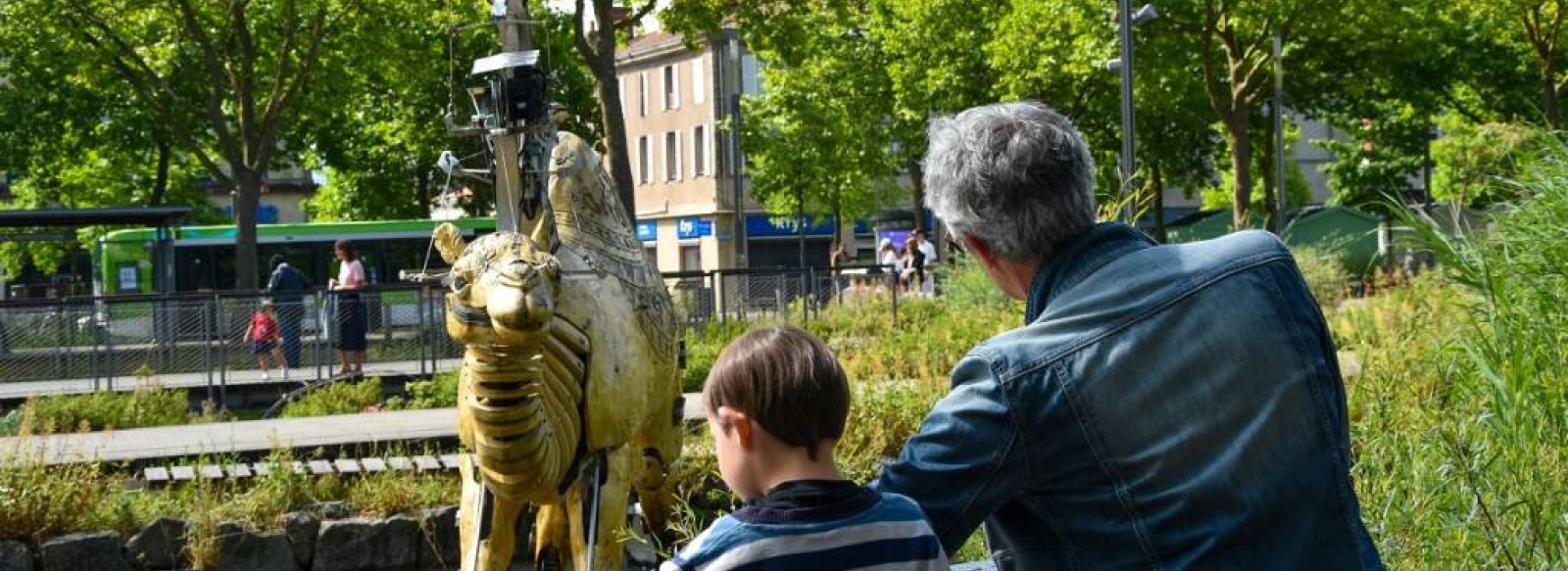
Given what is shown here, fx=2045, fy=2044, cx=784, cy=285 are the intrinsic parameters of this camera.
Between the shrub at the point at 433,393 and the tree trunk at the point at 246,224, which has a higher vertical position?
the tree trunk at the point at 246,224

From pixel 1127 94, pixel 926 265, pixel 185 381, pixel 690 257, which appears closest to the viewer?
pixel 185 381

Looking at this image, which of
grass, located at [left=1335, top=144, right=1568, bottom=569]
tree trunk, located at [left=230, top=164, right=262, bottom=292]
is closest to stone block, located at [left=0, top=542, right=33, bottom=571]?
grass, located at [left=1335, top=144, right=1568, bottom=569]

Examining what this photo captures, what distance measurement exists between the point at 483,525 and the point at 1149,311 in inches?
202

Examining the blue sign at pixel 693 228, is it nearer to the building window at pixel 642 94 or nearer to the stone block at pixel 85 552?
the building window at pixel 642 94

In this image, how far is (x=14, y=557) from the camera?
453 inches

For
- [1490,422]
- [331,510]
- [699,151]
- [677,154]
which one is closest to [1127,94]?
[331,510]

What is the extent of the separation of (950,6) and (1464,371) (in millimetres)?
38233

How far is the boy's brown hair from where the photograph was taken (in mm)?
2975

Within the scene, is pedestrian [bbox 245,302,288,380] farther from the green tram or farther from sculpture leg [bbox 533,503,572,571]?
the green tram

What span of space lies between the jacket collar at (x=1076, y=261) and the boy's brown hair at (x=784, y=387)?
1.05ft

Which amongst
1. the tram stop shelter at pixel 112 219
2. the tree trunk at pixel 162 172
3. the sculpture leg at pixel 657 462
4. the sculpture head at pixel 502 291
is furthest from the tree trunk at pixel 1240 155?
the sculpture head at pixel 502 291

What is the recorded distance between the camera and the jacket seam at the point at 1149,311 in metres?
2.87

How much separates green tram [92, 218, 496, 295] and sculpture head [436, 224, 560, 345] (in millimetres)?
33706

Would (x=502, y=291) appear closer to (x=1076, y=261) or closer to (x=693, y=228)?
(x=1076, y=261)
